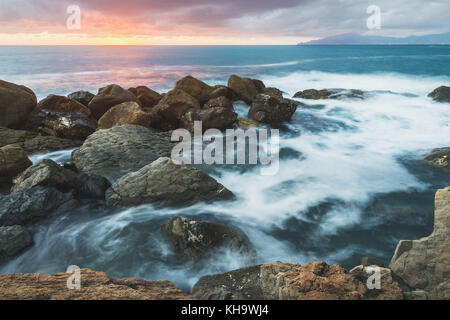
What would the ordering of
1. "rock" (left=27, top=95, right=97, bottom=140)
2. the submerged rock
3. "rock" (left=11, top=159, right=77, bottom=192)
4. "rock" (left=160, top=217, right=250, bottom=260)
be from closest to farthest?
"rock" (left=160, top=217, right=250, bottom=260)
"rock" (left=11, top=159, right=77, bottom=192)
"rock" (left=27, top=95, right=97, bottom=140)
the submerged rock

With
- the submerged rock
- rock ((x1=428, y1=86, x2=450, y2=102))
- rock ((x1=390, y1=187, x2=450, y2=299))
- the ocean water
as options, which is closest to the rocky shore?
rock ((x1=390, y1=187, x2=450, y2=299))

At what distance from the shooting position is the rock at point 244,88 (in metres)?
12.6

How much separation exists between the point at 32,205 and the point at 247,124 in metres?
7.06

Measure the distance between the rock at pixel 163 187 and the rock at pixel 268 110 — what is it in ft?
18.6

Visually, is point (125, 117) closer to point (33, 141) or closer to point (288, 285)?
point (33, 141)

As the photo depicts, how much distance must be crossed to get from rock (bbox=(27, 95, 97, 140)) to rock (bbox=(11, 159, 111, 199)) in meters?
3.11

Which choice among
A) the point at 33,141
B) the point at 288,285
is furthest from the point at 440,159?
the point at 33,141

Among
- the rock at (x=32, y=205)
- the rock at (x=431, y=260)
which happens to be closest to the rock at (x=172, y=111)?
the rock at (x=32, y=205)

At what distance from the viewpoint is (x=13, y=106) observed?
8.94 metres

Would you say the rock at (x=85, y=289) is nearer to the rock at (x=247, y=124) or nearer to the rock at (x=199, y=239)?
the rock at (x=199, y=239)

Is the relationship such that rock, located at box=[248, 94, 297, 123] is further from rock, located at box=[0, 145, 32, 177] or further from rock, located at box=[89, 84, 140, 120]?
rock, located at box=[0, 145, 32, 177]

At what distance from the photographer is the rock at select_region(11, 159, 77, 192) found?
5.44m
